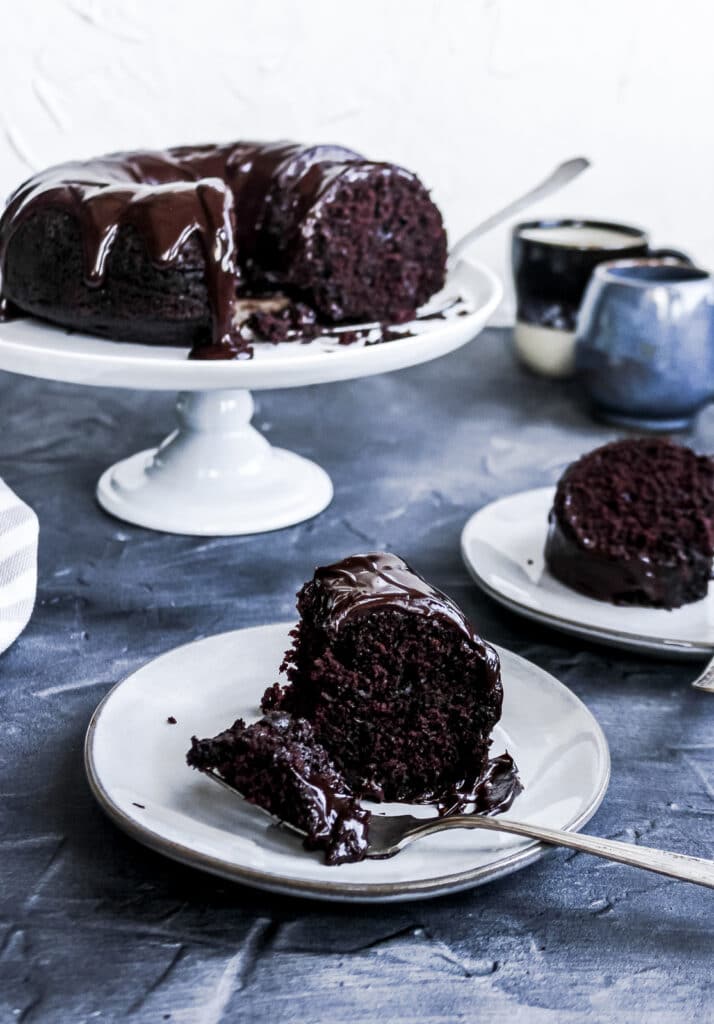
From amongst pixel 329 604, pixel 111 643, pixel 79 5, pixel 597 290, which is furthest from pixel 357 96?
pixel 329 604

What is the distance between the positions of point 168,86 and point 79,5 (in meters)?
0.21

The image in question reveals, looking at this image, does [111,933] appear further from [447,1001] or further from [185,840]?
[447,1001]

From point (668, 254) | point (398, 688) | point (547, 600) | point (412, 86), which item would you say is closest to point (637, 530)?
point (547, 600)

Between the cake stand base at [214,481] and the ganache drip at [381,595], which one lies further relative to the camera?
the cake stand base at [214,481]

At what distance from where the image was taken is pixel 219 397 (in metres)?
1.57

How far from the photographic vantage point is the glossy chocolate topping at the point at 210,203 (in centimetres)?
140

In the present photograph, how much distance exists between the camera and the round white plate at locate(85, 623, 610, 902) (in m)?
0.79

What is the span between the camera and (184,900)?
2.74ft

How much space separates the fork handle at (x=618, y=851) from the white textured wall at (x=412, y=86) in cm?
177

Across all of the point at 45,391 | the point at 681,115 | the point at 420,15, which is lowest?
the point at 45,391

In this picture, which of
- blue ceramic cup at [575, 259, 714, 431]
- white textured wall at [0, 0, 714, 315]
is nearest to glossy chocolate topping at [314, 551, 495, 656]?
blue ceramic cup at [575, 259, 714, 431]

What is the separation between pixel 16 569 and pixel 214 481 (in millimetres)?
397

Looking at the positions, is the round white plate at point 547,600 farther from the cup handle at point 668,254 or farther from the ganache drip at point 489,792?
the cup handle at point 668,254

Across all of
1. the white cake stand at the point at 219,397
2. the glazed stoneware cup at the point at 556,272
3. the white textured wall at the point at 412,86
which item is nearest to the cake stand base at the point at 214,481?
the white cake stand at the point at 219,397
